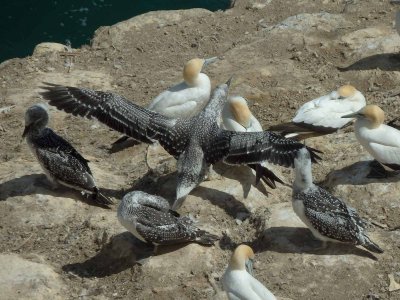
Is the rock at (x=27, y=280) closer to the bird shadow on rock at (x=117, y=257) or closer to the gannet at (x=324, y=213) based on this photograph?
the bird shadow on rock at (x=117, y=257)

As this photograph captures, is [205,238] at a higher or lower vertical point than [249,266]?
lower

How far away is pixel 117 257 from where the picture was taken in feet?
32.9

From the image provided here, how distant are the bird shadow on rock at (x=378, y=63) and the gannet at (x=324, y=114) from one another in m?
1.40

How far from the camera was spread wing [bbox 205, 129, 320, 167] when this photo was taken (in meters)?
10.5

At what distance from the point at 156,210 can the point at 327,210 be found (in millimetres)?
1870

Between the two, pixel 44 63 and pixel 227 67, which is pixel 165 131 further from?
pixel 44 63

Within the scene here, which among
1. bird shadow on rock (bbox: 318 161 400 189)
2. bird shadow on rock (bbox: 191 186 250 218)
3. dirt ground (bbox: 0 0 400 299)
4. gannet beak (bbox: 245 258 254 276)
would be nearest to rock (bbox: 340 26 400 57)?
dirt ground (bbox: 0 0 400 299)

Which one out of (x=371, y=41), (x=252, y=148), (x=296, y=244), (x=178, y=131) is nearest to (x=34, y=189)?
(x=178, y=131)

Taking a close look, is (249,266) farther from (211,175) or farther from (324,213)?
(211,175)

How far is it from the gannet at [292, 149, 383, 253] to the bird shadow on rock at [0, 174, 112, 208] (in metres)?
2.49

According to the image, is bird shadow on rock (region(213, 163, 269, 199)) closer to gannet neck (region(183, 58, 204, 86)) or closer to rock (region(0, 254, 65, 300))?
gannet neck (region(183, 58, 204, 86))

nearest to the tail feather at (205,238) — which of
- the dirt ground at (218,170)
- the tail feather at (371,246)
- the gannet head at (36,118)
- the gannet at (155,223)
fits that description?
the gannet at (155,223)

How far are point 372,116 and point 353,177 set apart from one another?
79cm

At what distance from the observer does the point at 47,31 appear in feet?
71.7
